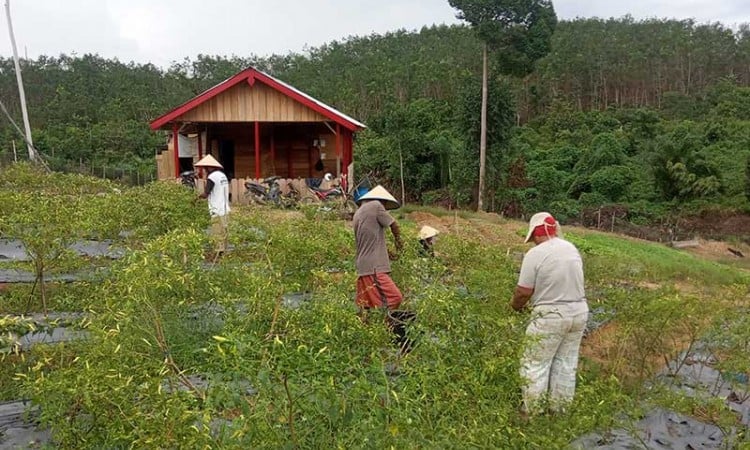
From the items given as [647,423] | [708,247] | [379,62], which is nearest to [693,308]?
[647,423]

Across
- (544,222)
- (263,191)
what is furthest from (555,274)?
(263,191)

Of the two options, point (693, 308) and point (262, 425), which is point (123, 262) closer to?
point (262, 425)

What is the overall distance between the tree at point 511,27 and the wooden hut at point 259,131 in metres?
8.98

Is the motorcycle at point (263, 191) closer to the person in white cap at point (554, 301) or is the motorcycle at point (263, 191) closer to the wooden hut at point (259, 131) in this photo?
the wooden hut at point (259, 131)

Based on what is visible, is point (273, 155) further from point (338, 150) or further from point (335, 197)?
point (335, 197)

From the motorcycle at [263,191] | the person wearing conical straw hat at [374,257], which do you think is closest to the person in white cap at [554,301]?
the person wearing conical straw hat at [374,257]

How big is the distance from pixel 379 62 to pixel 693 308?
166ft

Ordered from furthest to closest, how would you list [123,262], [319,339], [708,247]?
[708,247], [123,262], [319,339]

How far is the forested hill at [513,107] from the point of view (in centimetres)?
2842

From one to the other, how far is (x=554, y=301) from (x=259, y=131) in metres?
14.3

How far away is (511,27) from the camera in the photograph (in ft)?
80.6

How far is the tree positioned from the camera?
79.0 feet

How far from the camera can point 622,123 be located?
1699 inches

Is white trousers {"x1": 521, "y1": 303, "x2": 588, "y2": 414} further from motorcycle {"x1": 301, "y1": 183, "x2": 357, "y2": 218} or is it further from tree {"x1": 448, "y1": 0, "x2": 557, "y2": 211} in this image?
tree {"x1": 448, "y1": 0, "x2": 557, "y2": 211}
